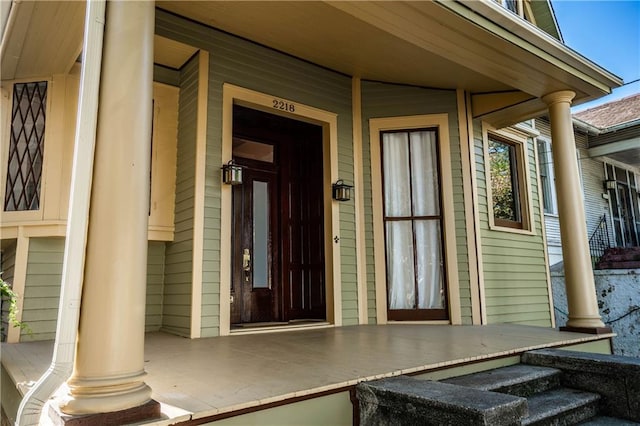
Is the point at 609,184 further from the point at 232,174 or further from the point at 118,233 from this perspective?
the point at 118,233

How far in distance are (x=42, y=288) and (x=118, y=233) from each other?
2806mm

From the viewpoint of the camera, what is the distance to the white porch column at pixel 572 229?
4.31 meters

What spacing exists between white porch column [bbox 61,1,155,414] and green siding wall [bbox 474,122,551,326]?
4.52 m

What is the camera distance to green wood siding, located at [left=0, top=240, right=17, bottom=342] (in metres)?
3.97

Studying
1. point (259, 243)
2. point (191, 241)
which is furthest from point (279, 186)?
point (191, 241)

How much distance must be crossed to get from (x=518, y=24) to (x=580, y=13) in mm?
7351

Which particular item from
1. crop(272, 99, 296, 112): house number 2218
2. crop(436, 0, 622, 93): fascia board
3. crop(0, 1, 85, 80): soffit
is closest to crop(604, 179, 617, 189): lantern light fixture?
crop(436, 0, 622, 93): fascia board

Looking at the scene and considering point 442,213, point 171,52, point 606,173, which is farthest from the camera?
point 606,173

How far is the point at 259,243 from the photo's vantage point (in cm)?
519

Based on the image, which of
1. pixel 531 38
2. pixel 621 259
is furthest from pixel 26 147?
pixel 621 259

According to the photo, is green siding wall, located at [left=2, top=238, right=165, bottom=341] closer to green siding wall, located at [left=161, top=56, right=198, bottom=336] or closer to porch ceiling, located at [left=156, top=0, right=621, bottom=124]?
green siding wall, located at [left=161, top=56, right=198, bottom=336]

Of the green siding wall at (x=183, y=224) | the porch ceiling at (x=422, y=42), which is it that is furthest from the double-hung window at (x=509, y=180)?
the green siding wall at (x=183, y=224)

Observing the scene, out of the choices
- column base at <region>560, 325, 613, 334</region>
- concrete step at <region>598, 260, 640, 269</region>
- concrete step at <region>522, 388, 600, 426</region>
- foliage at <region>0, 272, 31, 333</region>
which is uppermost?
concrete step at <region>598, 260, 640, 269</region>

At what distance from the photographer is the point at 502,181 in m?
6.11
